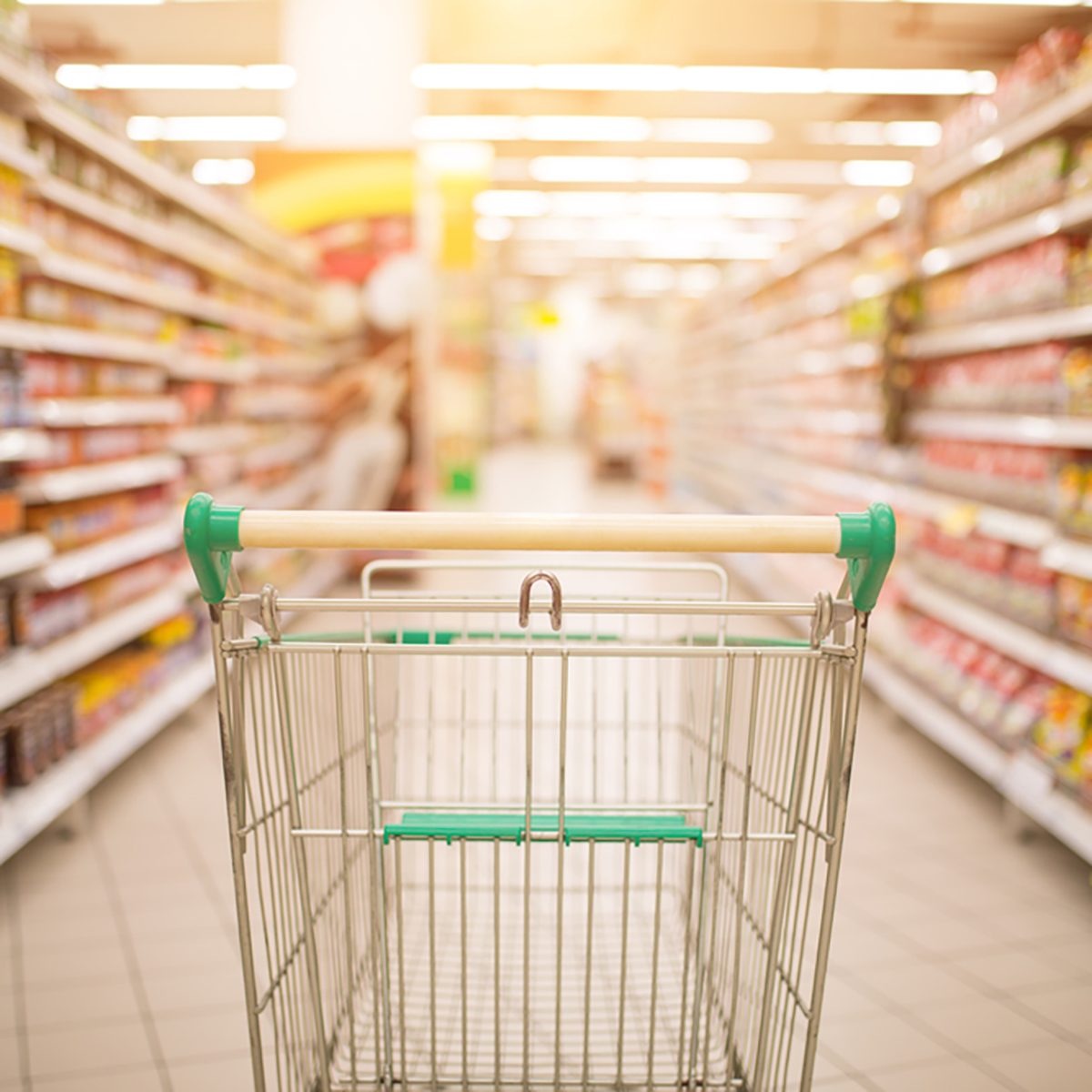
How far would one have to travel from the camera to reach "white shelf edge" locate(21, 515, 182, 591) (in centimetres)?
293

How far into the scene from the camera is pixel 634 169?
463 inches

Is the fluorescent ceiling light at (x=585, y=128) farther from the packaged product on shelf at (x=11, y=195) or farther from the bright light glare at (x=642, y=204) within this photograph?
the packaged product on shelf at (x=11, y=195)

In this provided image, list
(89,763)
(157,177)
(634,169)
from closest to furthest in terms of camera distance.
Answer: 1. (89,763)
2. (157,177)
3. (634,169)

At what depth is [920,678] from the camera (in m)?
4.04

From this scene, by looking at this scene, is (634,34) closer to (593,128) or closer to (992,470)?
(593,128)

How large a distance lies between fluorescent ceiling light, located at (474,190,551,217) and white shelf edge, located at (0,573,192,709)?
997 centimetres

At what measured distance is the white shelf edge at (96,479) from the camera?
294 cm

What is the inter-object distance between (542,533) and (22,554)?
2.16 meters

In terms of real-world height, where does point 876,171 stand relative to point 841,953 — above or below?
above

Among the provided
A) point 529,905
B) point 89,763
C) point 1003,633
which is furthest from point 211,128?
point 529,905

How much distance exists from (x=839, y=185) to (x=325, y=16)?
8.25 metres

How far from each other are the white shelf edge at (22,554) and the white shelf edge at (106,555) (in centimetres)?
5

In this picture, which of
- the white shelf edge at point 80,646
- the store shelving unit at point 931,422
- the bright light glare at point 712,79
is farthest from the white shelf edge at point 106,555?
the bright light glare at point 712,79

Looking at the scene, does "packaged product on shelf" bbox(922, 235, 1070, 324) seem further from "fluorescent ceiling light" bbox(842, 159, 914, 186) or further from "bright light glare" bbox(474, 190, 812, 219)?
"bright light glare" bbox(474, 190, 812, 219)
